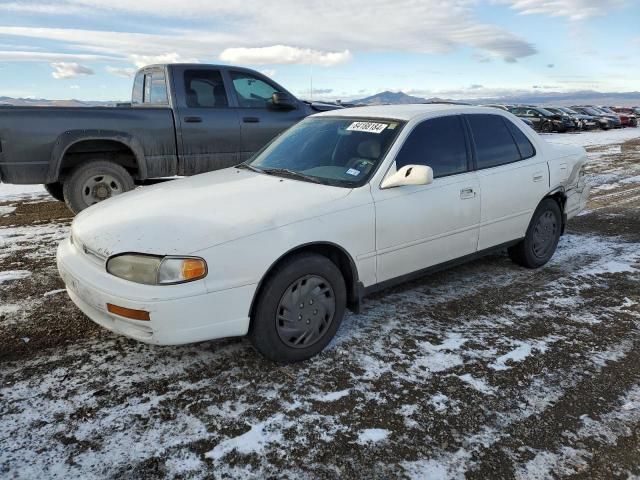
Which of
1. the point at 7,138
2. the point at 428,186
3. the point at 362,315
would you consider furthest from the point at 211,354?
the point at 7,138

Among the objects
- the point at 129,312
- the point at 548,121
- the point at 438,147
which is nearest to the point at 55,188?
the point at 129,312

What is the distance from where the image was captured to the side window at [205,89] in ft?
21.6

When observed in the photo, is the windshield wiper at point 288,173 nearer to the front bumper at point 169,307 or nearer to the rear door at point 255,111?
the front bumper at point 169,307

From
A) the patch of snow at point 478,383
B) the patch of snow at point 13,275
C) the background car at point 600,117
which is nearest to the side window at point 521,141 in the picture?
the patch of snow at point 478,383

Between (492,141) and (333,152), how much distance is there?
1503 millimetres

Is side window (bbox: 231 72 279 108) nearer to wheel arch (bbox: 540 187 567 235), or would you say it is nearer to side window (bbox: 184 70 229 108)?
side window (bbox: 184 70 229 108)

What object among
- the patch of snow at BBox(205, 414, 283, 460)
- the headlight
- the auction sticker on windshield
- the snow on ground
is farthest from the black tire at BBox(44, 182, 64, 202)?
the patch of snow at BBox(205, 414, 283, 460)

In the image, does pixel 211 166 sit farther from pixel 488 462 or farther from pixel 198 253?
pixel 488 462

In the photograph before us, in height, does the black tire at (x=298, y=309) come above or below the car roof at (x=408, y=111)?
below

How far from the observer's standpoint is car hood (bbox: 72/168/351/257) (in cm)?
279

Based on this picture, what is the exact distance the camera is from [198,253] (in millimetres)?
2697

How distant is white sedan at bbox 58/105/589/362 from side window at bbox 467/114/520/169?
0.04 ft

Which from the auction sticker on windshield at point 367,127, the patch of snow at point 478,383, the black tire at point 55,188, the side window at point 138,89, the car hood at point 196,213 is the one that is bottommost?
the patch of snow at point 478,383

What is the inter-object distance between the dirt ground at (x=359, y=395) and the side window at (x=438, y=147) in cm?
110
